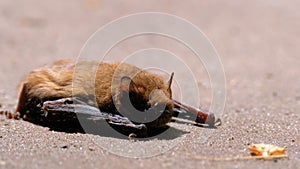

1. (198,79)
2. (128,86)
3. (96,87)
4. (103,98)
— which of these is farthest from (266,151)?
(198,79)

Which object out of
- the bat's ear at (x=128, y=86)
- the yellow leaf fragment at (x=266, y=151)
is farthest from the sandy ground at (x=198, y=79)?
the bat's ear at (x=128, y=86)

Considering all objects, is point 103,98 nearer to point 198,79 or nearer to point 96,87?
point 96,87

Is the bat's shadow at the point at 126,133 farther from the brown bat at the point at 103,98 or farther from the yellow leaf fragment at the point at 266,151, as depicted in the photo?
the yellow leaf fragment at the point at 266,151

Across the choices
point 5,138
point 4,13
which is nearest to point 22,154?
point 5,138

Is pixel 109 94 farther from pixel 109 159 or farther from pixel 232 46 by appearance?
pixel 232 46

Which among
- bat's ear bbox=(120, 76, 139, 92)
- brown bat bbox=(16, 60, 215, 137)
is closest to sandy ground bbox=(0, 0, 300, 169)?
brown bat bbox=(16, 60, 215, 137)

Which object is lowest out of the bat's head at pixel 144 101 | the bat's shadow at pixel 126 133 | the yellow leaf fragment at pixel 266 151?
the bat's shadow at pixel 126 133

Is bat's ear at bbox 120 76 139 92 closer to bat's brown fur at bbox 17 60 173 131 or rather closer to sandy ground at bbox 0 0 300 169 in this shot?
bat's brown fur at bbox 17 60 173 131

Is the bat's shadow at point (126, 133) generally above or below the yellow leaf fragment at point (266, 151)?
below
